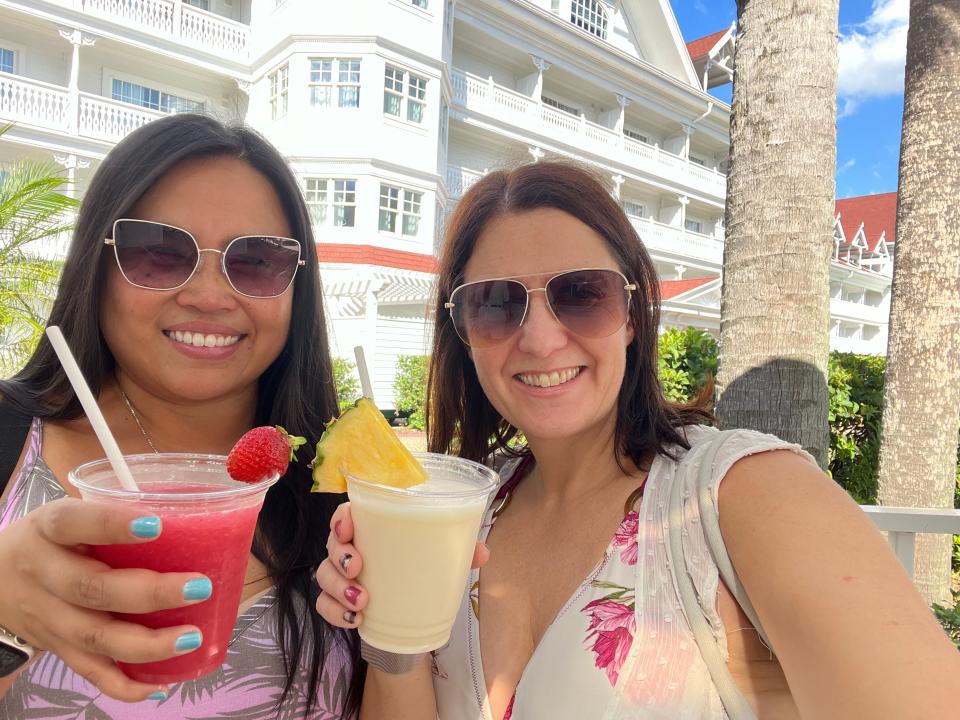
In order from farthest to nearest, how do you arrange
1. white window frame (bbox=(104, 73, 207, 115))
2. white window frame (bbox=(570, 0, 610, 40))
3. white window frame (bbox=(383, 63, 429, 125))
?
white window frame (bbox=(570, 0, 610, 40)) → white window frame (bbox=(383, 63, 429, 125)) → white window frame (bbox=(104, 73, 207, 115))

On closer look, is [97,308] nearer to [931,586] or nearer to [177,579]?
[177,579]

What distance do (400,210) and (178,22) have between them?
7.12m

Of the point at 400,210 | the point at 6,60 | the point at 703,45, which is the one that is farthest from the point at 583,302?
the point at 703,45

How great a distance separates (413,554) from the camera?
4.31 ft

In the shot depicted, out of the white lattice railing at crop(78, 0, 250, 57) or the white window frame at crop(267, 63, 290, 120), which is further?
the white window frame at crop(267, 63, 290, 120)

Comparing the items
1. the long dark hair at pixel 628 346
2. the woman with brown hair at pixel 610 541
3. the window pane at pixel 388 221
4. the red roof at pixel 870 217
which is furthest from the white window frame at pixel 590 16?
the red roof at pixel 870 217

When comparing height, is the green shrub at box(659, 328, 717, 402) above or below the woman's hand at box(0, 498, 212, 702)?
above

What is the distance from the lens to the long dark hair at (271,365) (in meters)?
1.57

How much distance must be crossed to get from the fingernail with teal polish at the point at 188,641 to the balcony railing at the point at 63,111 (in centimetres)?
1608

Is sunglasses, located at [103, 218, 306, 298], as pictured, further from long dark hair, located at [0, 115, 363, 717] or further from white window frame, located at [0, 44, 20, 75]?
white window frame, located at [0, 44, 20, 75]

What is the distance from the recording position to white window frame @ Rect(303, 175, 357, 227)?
16.6m

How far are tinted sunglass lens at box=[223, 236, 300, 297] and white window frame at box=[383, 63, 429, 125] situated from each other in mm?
16200

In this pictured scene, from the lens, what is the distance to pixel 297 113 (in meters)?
16.3

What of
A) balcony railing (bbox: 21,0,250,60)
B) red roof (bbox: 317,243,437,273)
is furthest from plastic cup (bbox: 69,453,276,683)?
balcony railing (bbox: 21,0,250,60)
